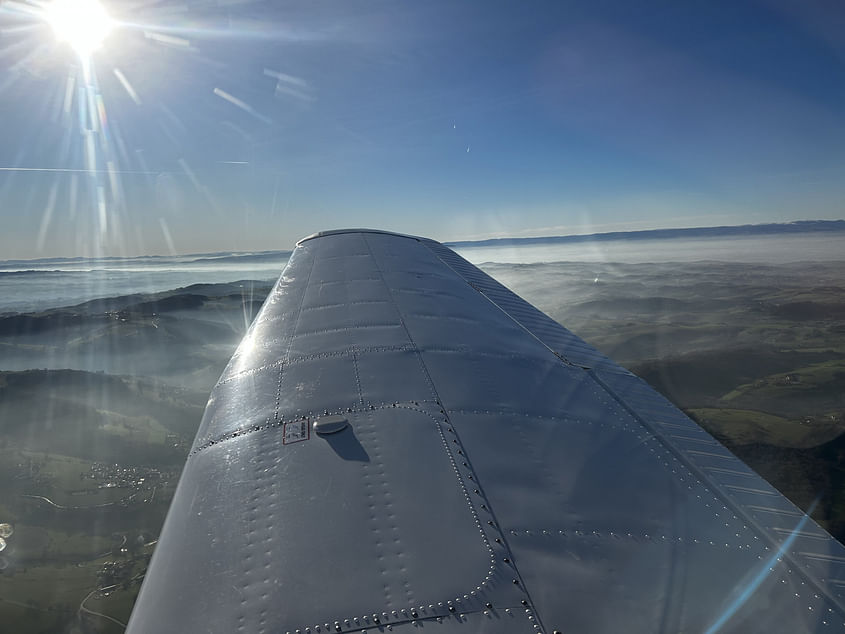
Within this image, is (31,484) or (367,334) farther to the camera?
(31,484)

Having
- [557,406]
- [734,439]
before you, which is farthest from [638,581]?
[734,439]

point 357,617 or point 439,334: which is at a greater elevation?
point 439,334

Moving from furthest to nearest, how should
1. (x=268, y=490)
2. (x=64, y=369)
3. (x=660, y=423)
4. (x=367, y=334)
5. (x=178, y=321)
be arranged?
1. (x=178, y=321)
2. (x=64, y=369)
3. (x=367, y=334)
4. (x=660, y=423)
5. (x=268, y=490)

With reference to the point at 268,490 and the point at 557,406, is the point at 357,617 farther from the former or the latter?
the point at 557,406

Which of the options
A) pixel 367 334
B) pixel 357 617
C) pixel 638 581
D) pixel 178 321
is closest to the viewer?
pixel 357 617

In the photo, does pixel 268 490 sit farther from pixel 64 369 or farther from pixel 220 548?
pixel 64 369

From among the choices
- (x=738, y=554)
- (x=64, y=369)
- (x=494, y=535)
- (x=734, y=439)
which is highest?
(x=494, y=535)
